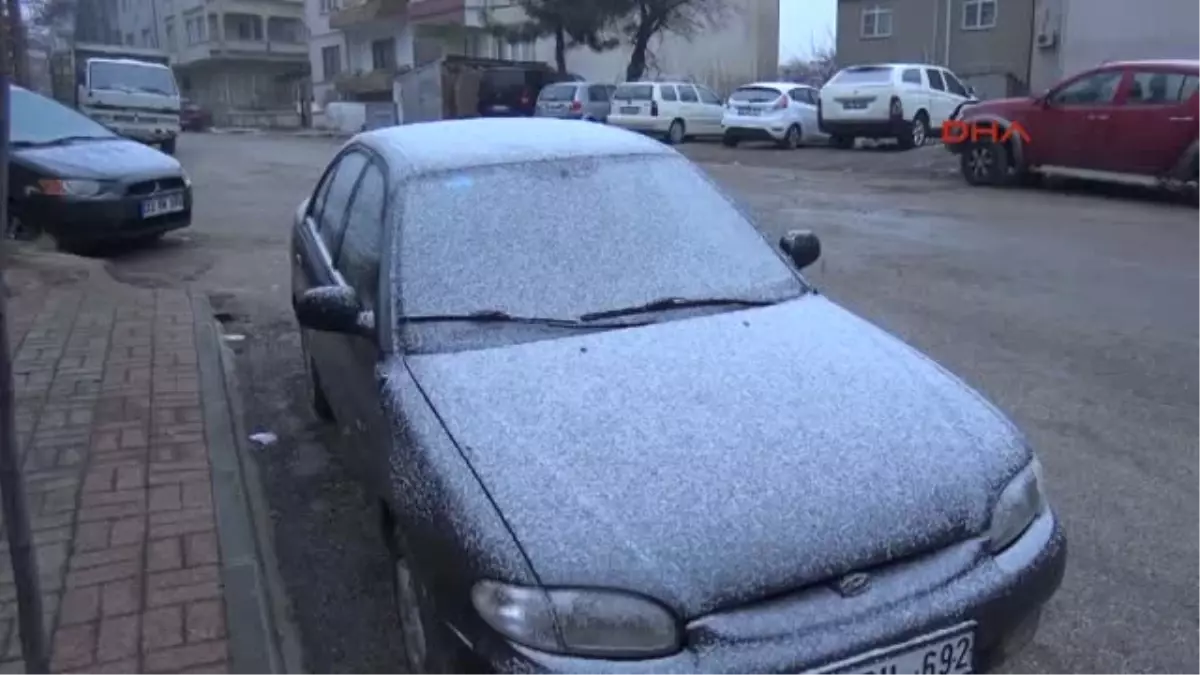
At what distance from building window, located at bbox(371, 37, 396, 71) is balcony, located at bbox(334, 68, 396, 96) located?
199 centimetres

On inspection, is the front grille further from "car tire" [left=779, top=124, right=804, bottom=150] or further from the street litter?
"car tire" [left=779, top=124, right=804, bottom=150]

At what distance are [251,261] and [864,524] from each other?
8.74m

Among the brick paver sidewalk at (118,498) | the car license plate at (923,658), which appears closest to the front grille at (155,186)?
the brick paver sidewalk at (118,498)

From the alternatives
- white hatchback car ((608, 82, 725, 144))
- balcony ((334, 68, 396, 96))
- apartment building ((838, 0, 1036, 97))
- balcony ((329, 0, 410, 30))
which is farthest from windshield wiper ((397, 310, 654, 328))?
balcony ((329, 0, 410, 30))

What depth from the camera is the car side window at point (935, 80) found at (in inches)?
909

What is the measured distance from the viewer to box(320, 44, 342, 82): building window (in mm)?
53031

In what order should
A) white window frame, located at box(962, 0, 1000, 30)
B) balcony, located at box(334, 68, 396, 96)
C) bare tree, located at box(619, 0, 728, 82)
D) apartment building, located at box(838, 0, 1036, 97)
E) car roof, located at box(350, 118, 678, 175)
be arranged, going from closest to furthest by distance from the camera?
car roof, located at box(350, 118, 678, 175)
bare tree, located at box(619, 0, 728, 82)
apartment building, located at box(838, 0, 1036, 97)
white window frame, located at box(962, 0, 1000, 30)
balcony, located at box(334, 68, 396, 96)

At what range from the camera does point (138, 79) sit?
79.4ft

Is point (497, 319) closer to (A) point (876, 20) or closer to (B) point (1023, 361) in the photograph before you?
(B) point (1023, 361)

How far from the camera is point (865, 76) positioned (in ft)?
74.2

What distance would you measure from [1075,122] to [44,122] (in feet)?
41.2

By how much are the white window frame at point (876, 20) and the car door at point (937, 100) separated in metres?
17.5

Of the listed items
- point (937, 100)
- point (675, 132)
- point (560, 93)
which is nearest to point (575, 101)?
point (560, 93)

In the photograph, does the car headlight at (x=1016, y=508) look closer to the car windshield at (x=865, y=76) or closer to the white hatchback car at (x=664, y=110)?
the car windshield at (x=865, y=76)
